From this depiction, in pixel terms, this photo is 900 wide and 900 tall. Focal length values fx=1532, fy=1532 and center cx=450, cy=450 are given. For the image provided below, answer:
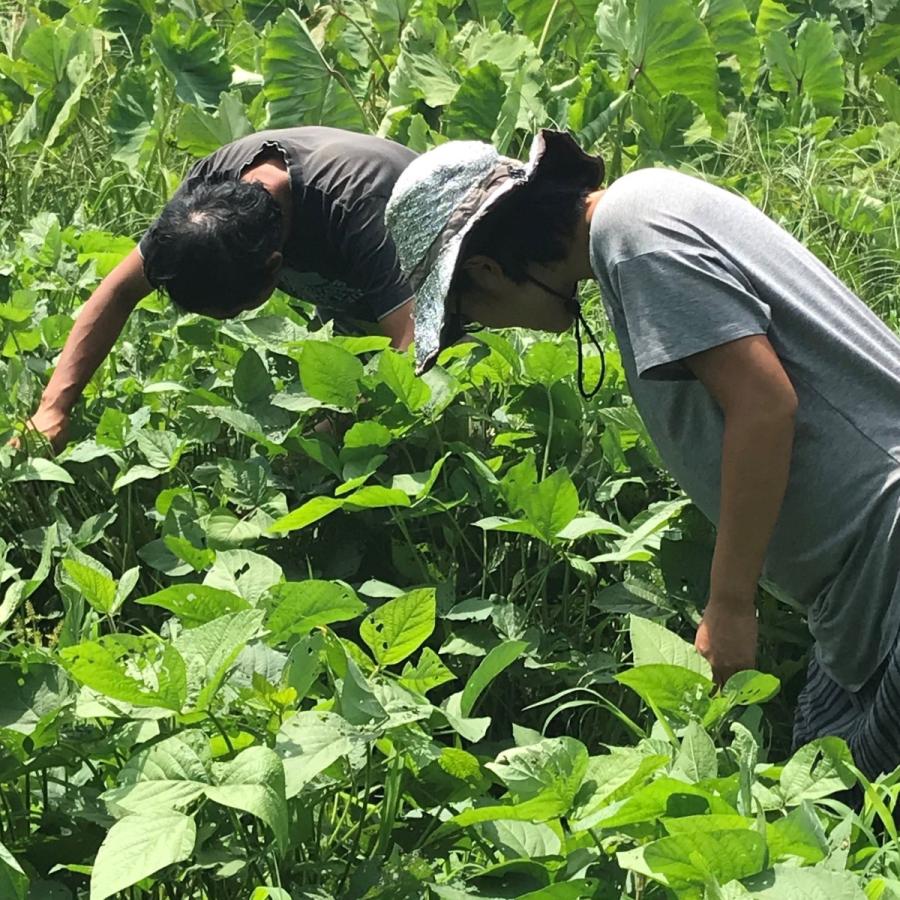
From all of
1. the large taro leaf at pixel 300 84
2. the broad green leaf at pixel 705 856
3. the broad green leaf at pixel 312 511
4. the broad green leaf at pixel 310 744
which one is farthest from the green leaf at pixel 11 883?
the large taro leaf at pixel 300 84

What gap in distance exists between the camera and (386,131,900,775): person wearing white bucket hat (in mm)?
1570

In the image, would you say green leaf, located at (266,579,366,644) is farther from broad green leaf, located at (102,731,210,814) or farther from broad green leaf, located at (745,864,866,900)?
broad green leaf, located at (745,864,866,900)

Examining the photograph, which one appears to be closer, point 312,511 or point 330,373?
point 312,511

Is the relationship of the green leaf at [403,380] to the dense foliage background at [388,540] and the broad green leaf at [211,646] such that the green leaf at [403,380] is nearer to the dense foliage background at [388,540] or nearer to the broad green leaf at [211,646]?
the dense foliage background at [388,540]

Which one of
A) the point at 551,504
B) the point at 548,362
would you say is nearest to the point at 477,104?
the point at 548,362

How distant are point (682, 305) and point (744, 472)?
19 centimetres

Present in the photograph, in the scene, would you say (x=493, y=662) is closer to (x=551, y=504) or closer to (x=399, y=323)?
(x=551, y=504)

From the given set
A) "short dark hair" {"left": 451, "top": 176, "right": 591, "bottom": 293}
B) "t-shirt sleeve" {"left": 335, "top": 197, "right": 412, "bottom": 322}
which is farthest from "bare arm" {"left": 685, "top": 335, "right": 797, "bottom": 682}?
"t-shirt sleeve" {"left": 335, "top": 197, "right": 412, "bottom": 322}

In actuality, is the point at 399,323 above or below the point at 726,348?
below

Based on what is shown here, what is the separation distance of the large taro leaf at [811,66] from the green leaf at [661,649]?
2.71m

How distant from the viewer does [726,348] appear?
155 cm

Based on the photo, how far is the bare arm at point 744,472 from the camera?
1.56 metres

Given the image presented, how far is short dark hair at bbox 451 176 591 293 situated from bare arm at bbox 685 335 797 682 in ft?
0.74

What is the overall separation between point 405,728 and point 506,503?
853 millimetres
